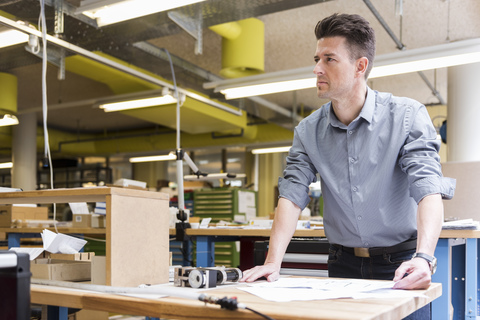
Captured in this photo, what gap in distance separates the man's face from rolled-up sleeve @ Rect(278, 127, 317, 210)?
0.20 metres

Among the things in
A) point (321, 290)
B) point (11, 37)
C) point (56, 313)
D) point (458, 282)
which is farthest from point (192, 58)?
point (321, 290)

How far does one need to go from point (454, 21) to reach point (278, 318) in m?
5.21

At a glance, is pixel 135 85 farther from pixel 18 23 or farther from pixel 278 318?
pixel 278 318

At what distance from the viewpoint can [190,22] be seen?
400cm

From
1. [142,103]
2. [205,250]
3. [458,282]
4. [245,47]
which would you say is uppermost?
[245,47]

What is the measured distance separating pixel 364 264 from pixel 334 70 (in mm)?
543

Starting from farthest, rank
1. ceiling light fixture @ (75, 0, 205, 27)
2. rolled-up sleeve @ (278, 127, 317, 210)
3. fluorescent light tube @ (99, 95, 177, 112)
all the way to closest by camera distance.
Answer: fluorescent light tube @ (99, 95, 177, 112), ceiling light fixture @ (75, 0, 205, 27), rolled-up sleeve @ (278, 127, 317, 210)

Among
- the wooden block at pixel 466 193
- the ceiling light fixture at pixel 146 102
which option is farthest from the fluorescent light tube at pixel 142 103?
the wooden block at pixel 466 193

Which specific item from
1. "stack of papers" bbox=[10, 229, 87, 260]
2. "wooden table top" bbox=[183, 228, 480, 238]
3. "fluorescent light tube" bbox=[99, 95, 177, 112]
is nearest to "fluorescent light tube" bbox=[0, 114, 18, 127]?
"fluorescent light tube" bbox=[99, 95, 177, 112]

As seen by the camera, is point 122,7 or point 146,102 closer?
point 122,7

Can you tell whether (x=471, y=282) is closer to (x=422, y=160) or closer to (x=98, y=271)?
(x=422, y=160)

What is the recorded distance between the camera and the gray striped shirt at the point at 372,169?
129 centimetres

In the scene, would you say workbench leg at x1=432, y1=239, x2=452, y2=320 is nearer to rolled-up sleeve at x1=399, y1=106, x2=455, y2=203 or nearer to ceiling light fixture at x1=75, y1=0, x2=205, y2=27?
rolled-up sleeve at x1=399, y1=106, x2=455, y2=203

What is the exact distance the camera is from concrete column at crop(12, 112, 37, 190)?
8.52 metres
